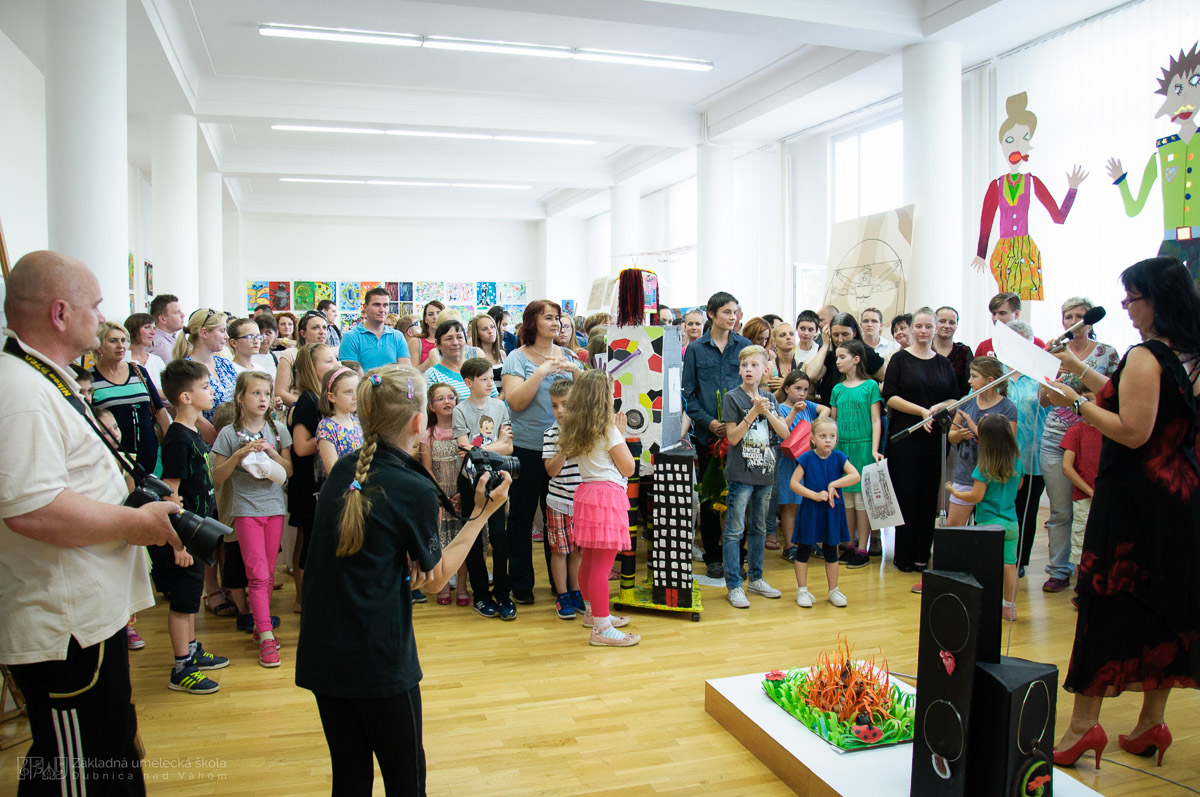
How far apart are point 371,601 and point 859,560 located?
426 centimetres

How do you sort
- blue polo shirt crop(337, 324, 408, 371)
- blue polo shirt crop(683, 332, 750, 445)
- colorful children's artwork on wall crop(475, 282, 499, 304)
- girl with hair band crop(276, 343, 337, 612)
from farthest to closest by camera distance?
1. colorful children's artwork on wall crop(475, 282, 499, 304)
2. blue polo shirt crop(337, 324, 408, 371)
3. blue polo shirt crop(683, 332, 750, 445)
4. girl with hair band crop(276, 343, 337, 612)

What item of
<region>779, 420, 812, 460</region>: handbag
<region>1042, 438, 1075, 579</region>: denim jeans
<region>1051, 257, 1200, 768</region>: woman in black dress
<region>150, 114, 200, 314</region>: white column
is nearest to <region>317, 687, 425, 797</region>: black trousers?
<region>1051, 257, 1200, 768</region>: woman in black dress

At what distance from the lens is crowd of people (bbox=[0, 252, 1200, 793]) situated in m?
1.81

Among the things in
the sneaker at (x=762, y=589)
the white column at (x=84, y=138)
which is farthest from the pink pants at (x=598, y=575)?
the white column at (x=84, y=138)

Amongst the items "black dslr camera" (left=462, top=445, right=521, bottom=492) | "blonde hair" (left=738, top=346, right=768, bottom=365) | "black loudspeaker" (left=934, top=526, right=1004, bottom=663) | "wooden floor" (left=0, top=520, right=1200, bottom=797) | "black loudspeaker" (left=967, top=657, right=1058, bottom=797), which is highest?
"blonde hair" (left=738, top=346, right=768, bottom=365)

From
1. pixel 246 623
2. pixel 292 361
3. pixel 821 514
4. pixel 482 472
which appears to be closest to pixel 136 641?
pixel 246 623

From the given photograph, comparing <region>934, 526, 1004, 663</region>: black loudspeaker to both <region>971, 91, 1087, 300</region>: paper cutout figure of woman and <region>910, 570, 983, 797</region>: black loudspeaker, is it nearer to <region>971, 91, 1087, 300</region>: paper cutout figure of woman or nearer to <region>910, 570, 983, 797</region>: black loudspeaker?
<region>910, 570, 983, 797</region>: black loudspeaker

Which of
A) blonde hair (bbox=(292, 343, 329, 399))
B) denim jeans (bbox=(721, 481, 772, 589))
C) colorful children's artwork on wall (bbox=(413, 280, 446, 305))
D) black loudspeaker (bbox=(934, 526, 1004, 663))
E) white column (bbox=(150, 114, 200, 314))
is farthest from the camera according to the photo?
colorful children's artwork on wall (bbox=(413, 280, 446, 305))

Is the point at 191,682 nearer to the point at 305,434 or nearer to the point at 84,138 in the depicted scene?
the point at 305,434

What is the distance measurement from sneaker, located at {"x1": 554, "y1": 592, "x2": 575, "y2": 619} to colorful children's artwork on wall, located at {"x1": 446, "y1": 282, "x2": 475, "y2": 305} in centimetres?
1365

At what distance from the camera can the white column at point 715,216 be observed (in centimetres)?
1045

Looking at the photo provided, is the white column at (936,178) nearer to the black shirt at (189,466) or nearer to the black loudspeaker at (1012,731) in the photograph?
the black loudspeaker at (1012,731)

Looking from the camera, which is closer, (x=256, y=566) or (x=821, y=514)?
(x=256, y=566)

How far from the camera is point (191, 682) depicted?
3.36 m
